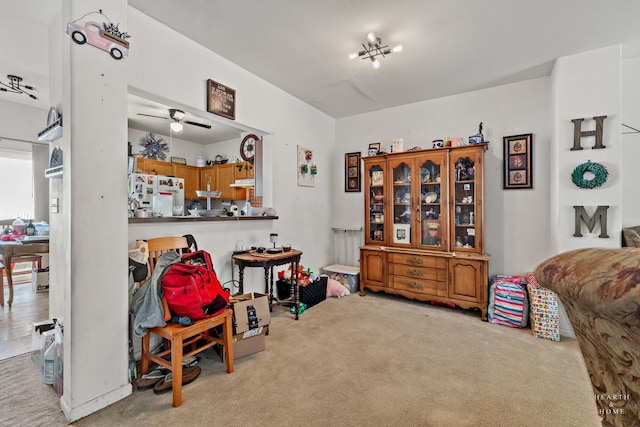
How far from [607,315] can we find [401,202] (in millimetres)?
3189

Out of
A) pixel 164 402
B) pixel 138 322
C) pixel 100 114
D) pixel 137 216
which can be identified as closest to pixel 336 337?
pixel 164 402

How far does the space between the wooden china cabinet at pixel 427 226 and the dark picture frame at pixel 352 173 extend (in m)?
0.49

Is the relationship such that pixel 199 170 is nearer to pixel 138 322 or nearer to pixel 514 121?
pixel 138 322

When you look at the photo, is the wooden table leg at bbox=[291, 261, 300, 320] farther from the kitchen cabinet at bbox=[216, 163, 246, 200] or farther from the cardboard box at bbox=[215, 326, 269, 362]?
the kitchen cabinet at bbox=[216, 163, 246, 200]

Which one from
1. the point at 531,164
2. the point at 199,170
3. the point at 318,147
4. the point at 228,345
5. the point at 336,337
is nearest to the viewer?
the point at 228,345

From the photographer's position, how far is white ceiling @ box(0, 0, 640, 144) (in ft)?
6.93

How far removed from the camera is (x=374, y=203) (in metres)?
3.98

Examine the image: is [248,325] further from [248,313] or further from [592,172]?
[592,172]

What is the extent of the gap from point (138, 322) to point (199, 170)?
4601 mm

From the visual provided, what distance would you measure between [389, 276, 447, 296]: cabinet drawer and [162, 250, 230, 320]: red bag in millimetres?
2349

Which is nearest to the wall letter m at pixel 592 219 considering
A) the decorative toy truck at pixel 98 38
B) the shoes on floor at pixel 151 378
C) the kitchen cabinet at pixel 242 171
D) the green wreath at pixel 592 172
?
the green wreath at pixel 592 172

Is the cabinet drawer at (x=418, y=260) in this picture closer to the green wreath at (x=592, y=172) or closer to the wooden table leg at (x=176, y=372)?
the green wreath at (x=592, y=172)

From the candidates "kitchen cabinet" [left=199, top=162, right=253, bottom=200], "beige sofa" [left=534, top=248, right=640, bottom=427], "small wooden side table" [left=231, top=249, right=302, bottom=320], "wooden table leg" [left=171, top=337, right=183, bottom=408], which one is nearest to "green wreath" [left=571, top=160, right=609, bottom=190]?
"beige sofa" [left=534, top=248, right=640, bottom=427]

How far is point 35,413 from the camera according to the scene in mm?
1620
